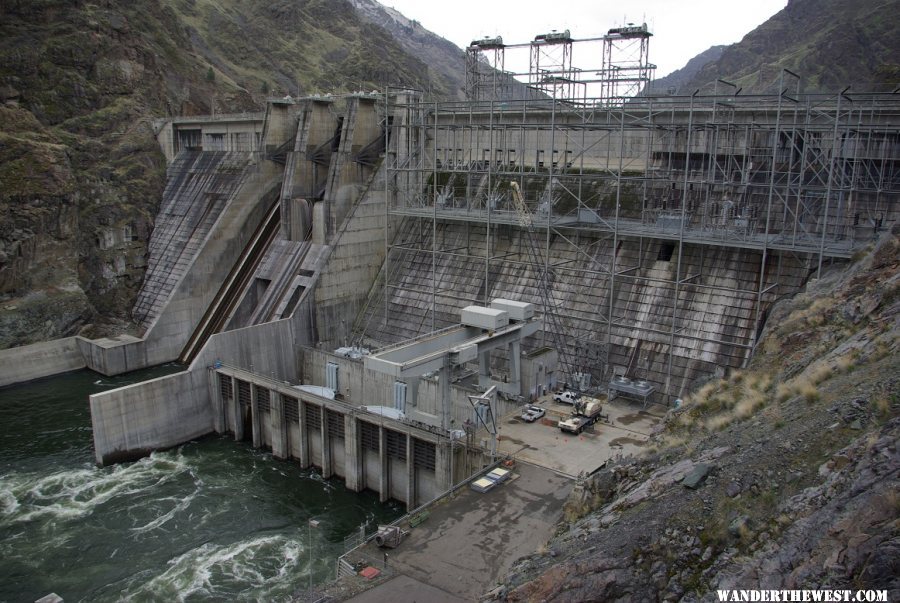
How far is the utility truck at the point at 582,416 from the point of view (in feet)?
88.8

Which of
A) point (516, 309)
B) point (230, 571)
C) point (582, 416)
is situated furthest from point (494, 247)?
point (230, 571)

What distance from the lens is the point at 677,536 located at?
479 inches

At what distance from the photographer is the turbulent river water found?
23141 millimetres

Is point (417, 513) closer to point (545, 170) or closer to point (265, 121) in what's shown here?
point (545, 170)

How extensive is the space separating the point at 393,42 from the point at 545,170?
113m

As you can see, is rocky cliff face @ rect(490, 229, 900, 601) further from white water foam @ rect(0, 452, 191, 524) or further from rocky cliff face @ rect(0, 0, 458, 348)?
rocky cliff face @ rect(0, 0, 458, 348)

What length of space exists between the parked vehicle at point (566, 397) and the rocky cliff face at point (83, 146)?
30524 mm

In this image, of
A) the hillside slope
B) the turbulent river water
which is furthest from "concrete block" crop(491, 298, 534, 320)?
the hillside slope

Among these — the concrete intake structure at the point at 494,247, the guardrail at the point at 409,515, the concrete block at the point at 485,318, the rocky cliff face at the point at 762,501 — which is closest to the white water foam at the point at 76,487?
the concrete intake structure at the point at 494,247

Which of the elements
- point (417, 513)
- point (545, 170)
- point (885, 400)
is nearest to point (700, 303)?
point (545, 170)

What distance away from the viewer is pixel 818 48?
92938 millimetres

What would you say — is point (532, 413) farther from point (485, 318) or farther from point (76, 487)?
point (76, 487)

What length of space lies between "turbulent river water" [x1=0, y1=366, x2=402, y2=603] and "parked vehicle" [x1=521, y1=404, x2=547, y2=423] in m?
6.31

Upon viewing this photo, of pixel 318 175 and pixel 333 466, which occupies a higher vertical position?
pixel 318 175
